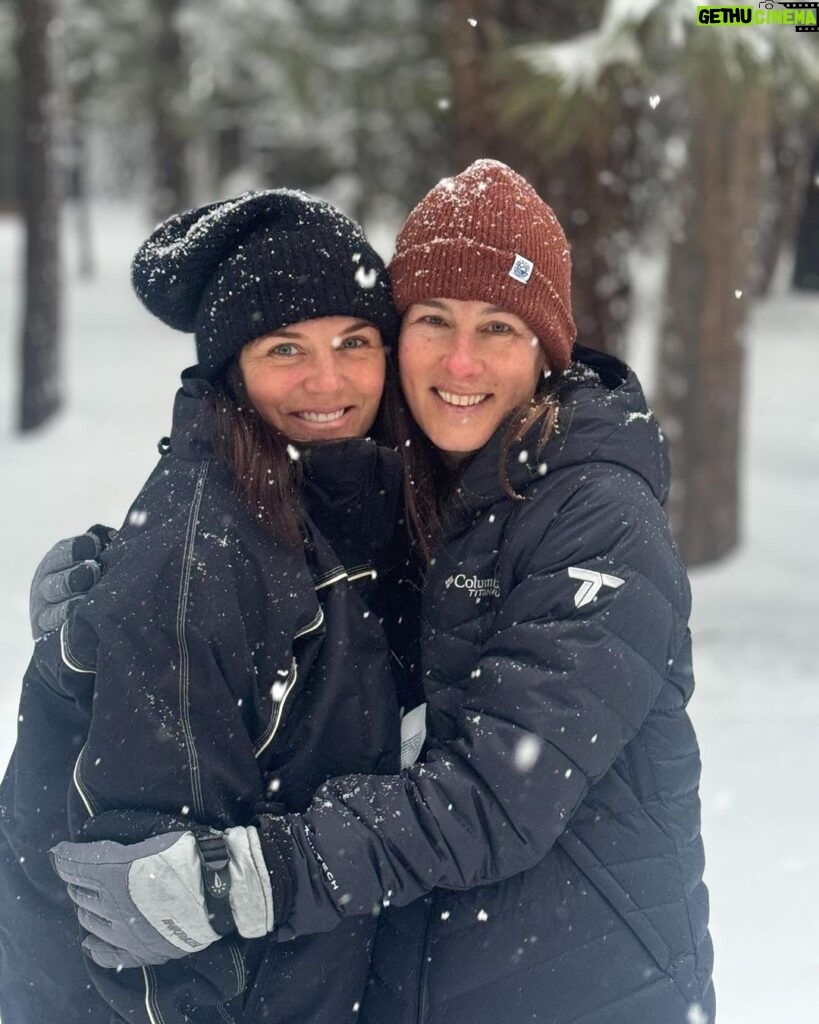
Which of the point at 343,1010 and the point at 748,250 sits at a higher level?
the point at 748,250

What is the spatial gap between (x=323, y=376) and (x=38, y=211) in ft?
37.1

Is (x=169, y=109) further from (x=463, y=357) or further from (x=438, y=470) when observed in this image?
(x=463, y=357)

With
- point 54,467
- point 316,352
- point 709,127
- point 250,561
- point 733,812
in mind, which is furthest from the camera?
point 54,467

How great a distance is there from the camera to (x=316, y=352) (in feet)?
8.71

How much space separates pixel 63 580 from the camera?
257 centimetres

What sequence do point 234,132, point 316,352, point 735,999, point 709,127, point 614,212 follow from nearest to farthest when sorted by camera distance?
1. point 316,352
2. point 735,999
3. point 614,212
4. point 709,127
5. point 234,132

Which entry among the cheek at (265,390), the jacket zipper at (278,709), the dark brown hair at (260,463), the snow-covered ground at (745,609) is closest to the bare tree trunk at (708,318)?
the snow-covered ground at (745,609)

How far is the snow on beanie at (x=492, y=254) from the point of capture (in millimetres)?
2623

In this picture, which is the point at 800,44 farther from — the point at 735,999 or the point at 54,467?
the point at 54,467

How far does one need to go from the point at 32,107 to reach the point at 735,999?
1204 centimetres

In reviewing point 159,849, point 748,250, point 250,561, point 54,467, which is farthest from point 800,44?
point 54,467

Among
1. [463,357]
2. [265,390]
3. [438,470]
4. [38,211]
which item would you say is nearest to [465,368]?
[463,357]

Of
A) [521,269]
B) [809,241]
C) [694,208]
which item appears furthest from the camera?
[809,241]

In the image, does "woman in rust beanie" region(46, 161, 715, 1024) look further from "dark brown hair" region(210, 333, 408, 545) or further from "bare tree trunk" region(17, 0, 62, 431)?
"bare tree trunk" region(17, 0, 62, 431)
